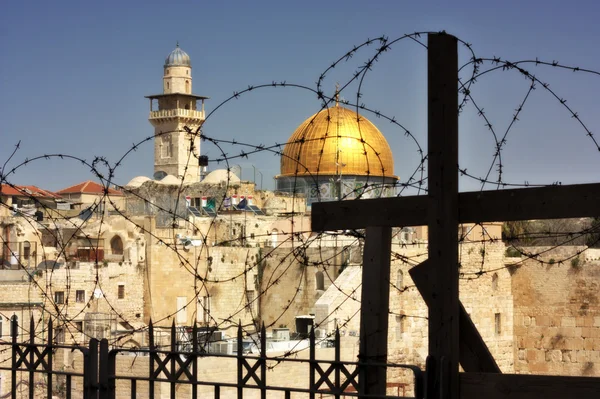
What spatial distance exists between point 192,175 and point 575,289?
33516 millimetres

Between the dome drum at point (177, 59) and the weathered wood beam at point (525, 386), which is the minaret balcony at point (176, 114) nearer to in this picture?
the dome drum at point (177, 59)

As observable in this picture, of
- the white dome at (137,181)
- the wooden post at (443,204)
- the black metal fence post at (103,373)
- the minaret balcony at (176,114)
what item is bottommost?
the black metal fence post at (103,373)

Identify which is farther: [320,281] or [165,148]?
[165,148]

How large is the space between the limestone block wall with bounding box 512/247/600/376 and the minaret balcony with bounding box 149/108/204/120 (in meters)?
33.7

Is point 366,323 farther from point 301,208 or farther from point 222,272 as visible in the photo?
point 301,208

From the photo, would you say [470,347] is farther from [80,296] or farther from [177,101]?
[177,101]

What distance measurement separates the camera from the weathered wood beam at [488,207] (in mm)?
5168

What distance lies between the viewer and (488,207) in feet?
17.4

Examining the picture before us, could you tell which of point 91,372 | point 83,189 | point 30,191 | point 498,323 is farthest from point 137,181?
point 91,372

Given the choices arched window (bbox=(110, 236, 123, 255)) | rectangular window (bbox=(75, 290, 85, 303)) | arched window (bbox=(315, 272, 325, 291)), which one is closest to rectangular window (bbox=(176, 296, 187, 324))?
arched window (bbox=(110, 236, 123, 255))

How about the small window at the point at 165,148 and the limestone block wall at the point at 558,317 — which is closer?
the limestone block wall at the point at 558,317

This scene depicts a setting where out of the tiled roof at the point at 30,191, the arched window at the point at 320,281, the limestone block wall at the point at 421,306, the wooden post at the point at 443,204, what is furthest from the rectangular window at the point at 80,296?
the wooden post at the point at 443,204

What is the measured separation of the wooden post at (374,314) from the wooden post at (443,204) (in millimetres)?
307

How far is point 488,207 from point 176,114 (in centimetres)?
5443
